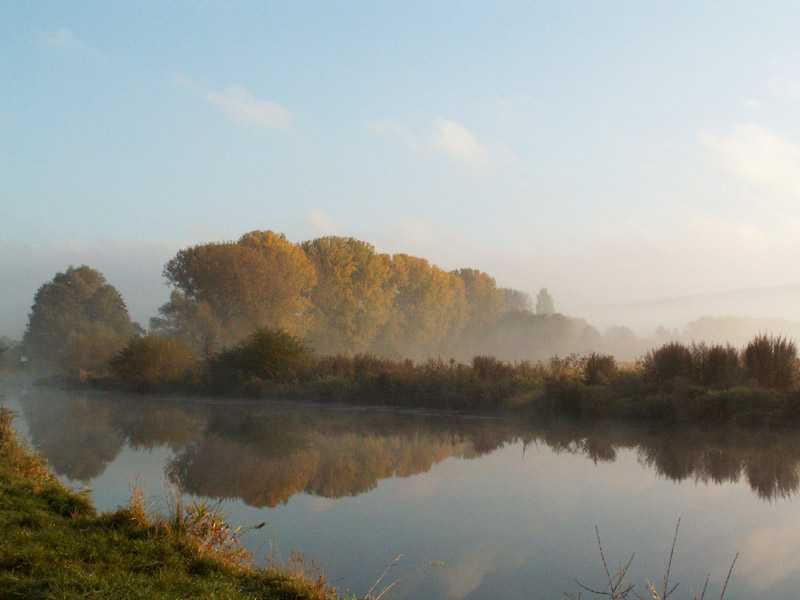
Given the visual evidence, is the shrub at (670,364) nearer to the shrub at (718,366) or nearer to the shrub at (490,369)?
the shrub at (718,366)

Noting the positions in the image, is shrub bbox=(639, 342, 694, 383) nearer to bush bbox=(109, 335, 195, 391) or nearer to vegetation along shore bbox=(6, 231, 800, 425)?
vegetation along shore bbox=(6, 231, 800, 425)

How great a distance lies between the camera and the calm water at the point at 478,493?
20.3ft

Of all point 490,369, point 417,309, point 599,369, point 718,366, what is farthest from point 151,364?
point 417,309

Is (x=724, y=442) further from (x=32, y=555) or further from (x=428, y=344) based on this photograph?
(x=428, y=344)

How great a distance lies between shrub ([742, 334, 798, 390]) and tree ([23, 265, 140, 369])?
43.9m

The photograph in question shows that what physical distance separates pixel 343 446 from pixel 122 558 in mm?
8514

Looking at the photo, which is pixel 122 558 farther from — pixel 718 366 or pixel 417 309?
pixel 417 309

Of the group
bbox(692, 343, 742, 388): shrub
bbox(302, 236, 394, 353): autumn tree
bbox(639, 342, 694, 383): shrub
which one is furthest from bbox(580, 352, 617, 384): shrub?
bbox(302, 236, 394, 353): autumn tree

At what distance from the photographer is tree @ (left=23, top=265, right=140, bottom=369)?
5300 cm

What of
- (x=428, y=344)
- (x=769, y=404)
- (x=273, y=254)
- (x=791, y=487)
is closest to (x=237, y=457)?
(x=791, y=487)

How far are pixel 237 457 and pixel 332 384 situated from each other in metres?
11.2

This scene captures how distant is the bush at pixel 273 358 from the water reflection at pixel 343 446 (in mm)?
5966

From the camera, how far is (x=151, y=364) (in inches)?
1171

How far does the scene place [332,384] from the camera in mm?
23547
